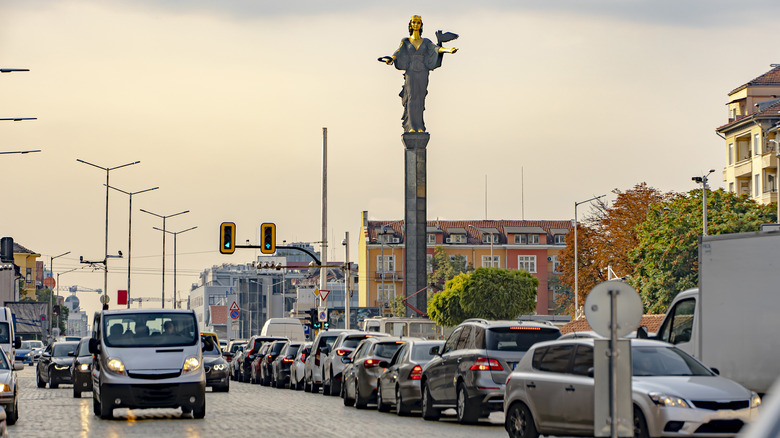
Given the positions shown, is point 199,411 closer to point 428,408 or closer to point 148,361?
point 148,361

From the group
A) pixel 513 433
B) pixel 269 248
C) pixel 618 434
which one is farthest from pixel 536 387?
pixel 269 248

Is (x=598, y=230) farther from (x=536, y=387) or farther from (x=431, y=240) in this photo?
(x=536, y=387)

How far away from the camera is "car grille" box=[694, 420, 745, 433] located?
1483cm

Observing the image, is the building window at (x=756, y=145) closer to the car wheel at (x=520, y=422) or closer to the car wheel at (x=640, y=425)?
the car wheel at (x=520, y=422)

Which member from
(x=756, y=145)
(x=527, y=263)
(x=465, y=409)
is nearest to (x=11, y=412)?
(x=465, y=409)

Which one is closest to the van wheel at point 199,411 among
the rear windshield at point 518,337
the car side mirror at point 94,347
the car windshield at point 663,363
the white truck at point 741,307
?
the car side mirror at point 94,347

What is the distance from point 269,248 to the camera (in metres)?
50.1

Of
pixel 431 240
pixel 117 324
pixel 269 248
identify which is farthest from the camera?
pixel 431 240

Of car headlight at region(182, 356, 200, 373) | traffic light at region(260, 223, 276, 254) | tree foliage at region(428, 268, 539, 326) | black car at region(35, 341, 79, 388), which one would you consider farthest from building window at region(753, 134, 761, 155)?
car headlight at region(182, 356, 200, 373)

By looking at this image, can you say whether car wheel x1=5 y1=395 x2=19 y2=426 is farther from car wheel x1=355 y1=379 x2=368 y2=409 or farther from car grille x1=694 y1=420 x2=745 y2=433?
car grille x1=694 y1=420 x2=745 y2=433

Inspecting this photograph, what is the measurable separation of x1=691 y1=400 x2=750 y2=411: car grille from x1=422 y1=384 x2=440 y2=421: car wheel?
8346 mm

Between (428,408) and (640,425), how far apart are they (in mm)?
8106

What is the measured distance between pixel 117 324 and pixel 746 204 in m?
57.8

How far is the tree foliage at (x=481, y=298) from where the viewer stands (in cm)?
10188
